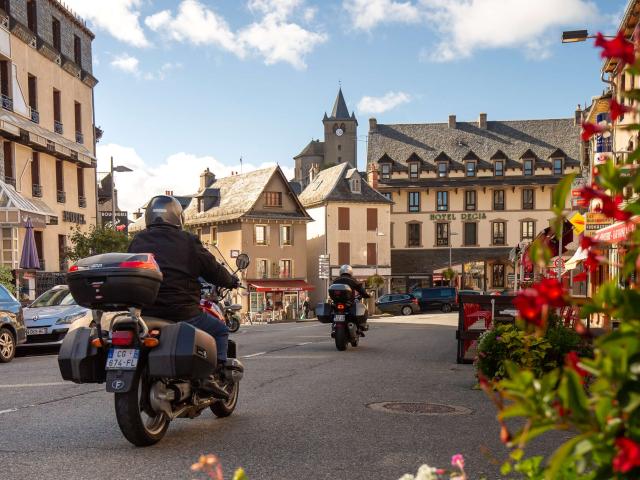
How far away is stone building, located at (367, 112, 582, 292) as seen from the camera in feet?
218

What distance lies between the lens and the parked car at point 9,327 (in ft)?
45.9

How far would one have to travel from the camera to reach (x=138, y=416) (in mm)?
5613

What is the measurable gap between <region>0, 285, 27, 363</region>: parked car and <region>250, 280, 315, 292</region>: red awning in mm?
40664

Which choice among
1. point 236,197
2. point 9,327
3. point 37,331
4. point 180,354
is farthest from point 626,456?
point 236,197

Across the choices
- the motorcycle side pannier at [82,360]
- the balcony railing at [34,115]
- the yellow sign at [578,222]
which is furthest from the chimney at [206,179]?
the motorcycle side pannier at [82,360]

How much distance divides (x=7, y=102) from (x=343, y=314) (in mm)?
18509

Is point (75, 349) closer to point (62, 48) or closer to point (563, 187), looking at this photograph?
point (563, 187)

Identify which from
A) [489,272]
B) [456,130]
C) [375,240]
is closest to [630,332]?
[375,240]

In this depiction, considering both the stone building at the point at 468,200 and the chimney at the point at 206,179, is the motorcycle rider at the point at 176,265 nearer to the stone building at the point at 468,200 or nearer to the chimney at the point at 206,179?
Result: the chimney at the point at 206,179

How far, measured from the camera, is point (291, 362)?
1259cm

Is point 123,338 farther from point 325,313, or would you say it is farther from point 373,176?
point 373,176

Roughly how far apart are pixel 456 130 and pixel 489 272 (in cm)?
1377

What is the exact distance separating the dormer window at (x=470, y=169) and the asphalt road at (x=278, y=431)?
58.5m

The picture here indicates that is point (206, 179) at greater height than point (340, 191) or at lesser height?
greater
